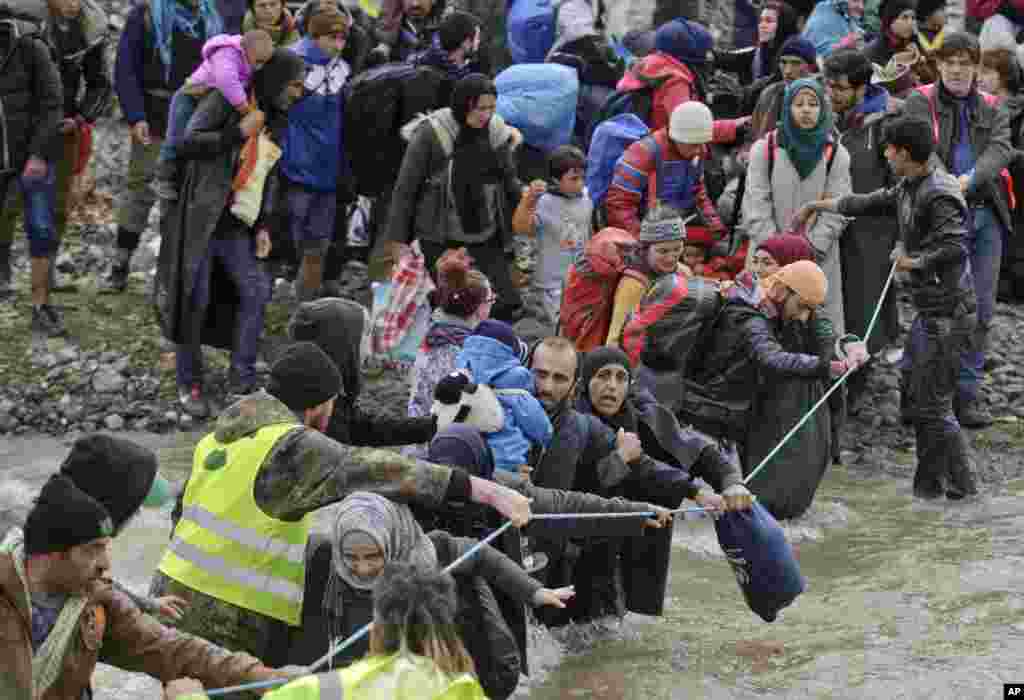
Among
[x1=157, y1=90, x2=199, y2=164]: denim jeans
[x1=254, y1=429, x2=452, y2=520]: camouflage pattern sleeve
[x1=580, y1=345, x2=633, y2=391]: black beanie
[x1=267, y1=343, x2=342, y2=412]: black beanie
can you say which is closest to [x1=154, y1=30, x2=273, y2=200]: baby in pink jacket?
[x1=157, y1=90, x2=199, y2=164]: denim jeans

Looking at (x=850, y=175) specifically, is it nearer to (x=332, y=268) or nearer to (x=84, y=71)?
(x=332, y=268)

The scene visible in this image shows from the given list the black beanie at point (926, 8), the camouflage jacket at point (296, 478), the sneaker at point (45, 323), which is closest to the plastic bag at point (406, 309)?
the sneaker at point (45, 323)

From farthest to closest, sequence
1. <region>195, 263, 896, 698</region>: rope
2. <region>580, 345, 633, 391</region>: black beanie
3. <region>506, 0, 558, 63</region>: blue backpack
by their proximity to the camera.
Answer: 1. <region>506, 0, 558, 63</region>: blue backpack
2. <region>580, 345, 633, 391</region>: black beanie
3. <region>195, 263, 896, 698</region>: rope

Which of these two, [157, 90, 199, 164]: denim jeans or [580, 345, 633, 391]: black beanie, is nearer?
[580, 345, 633, 391]: black beanie

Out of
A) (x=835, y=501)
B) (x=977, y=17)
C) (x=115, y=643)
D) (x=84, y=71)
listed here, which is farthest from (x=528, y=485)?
(x=977, y=17)

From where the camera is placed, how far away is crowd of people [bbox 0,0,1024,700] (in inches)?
305

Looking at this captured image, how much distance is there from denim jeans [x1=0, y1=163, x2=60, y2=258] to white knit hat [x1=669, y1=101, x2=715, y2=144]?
3842 mm

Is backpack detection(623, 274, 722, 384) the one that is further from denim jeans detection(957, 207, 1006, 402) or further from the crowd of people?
denim jeans detection(957, 207, 1006, 402)

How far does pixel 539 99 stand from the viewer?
12.2 metres

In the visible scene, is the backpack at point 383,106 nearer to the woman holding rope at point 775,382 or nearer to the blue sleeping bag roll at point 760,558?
the woman holding rope at point 775,382

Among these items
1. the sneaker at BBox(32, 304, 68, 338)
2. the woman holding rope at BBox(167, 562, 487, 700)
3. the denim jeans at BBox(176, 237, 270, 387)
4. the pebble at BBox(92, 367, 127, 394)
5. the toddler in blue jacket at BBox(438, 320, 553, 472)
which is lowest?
the pebble at BBox(92, 367, 127, 394)

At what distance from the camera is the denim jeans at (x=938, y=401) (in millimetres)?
10039

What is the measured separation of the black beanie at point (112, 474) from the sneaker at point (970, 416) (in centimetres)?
706

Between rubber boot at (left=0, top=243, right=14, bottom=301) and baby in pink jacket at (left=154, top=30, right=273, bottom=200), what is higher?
baby in pink jacket at (left=154, top=30, right=273, bottom=200)
